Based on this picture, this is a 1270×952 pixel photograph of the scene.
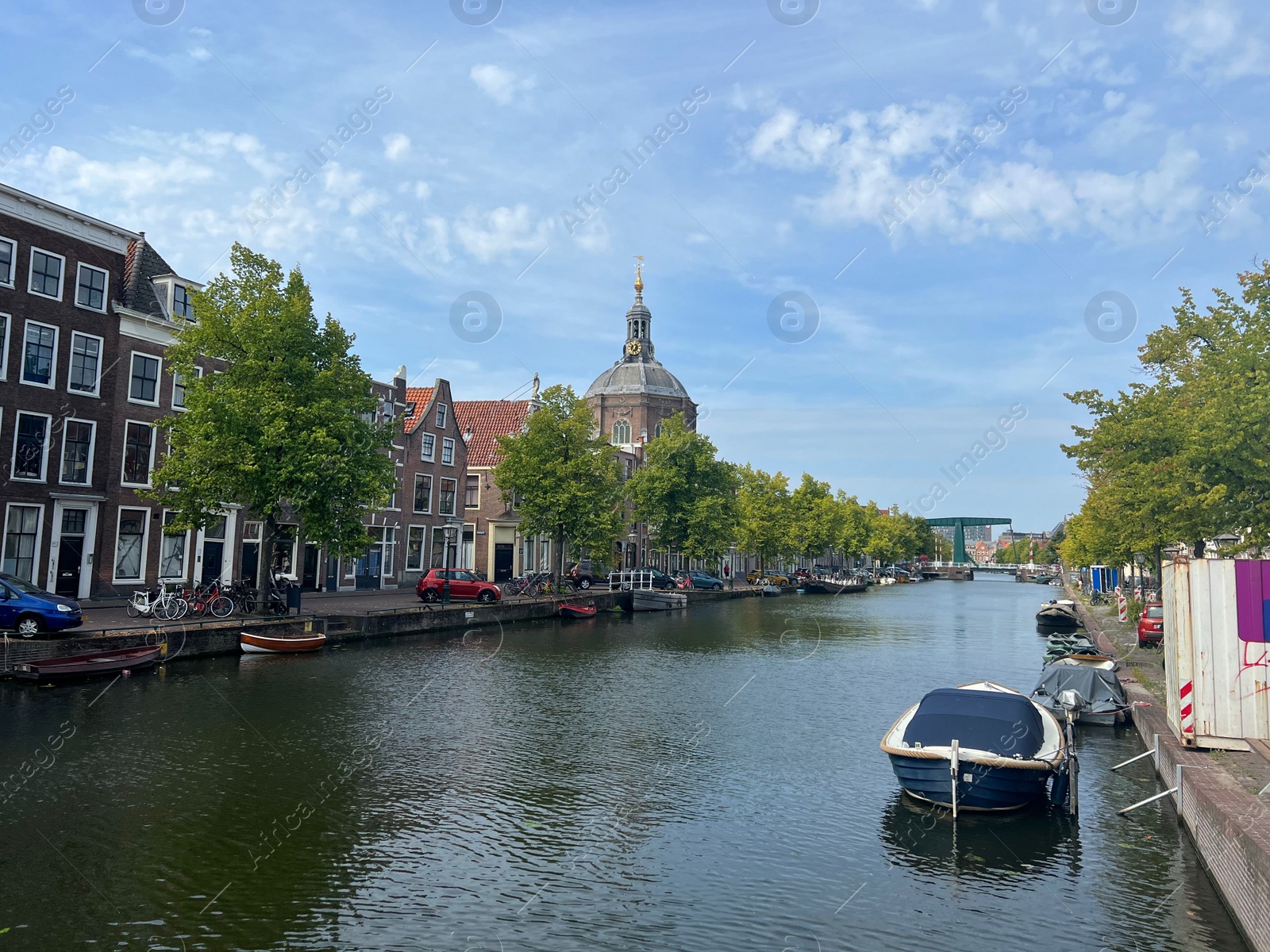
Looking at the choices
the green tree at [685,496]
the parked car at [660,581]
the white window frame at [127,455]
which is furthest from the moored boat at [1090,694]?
the green tree at [685,496]

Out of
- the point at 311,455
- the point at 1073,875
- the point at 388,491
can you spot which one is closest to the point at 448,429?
the point at 388,491

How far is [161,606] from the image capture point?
1160 inches

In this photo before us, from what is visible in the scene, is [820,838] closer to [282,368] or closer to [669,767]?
[669,767]

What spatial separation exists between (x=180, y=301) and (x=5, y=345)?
797cm

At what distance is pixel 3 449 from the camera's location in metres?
32.0

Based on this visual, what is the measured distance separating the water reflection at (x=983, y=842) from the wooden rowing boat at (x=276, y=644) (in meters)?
21.7

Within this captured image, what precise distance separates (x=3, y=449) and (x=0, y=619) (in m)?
11.8

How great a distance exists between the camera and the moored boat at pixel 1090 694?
71.1 ft

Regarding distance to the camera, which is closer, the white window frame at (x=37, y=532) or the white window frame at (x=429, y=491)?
the white window frame at (x=37, y=532)

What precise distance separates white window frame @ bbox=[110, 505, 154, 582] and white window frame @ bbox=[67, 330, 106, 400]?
4.88m

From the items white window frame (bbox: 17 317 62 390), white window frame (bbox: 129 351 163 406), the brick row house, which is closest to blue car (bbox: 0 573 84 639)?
the brick row house

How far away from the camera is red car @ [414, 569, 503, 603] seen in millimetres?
44594

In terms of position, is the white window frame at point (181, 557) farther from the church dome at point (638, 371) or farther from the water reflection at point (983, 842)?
the church dome at point (638, 371)

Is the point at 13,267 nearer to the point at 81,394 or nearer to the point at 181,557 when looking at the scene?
the point at 81,394
